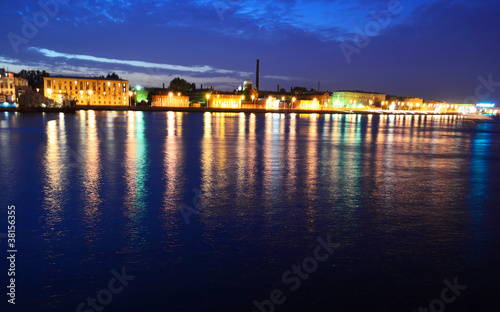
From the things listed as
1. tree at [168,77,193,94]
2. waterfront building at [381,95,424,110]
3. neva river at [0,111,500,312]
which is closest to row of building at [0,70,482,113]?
tree at [168,77,193,94]

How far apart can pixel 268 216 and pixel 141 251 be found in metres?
3.12

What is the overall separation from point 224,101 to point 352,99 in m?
63.5

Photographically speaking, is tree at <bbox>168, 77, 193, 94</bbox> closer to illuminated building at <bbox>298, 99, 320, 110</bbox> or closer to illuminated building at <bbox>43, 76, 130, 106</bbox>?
illuminated building at <bbox>43, 76, 130, 106</bbox>

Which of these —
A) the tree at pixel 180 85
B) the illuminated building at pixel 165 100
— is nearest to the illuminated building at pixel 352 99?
the tree at pixel 180 85

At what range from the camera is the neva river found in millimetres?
5402

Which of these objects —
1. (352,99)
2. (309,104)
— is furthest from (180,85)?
(352,99)

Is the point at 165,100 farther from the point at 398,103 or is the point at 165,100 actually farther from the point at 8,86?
the point at 398,103

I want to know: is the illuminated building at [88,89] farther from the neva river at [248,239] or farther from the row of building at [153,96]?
the neva river at [248,239]

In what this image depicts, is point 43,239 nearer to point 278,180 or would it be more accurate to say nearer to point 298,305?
point 298,305

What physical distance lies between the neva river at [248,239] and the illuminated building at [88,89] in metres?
105

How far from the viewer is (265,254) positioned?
21.9ft

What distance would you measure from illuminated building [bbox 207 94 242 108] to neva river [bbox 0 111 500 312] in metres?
108

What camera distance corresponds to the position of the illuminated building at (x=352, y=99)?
511ft

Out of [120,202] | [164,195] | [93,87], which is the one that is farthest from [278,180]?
[93,87]
